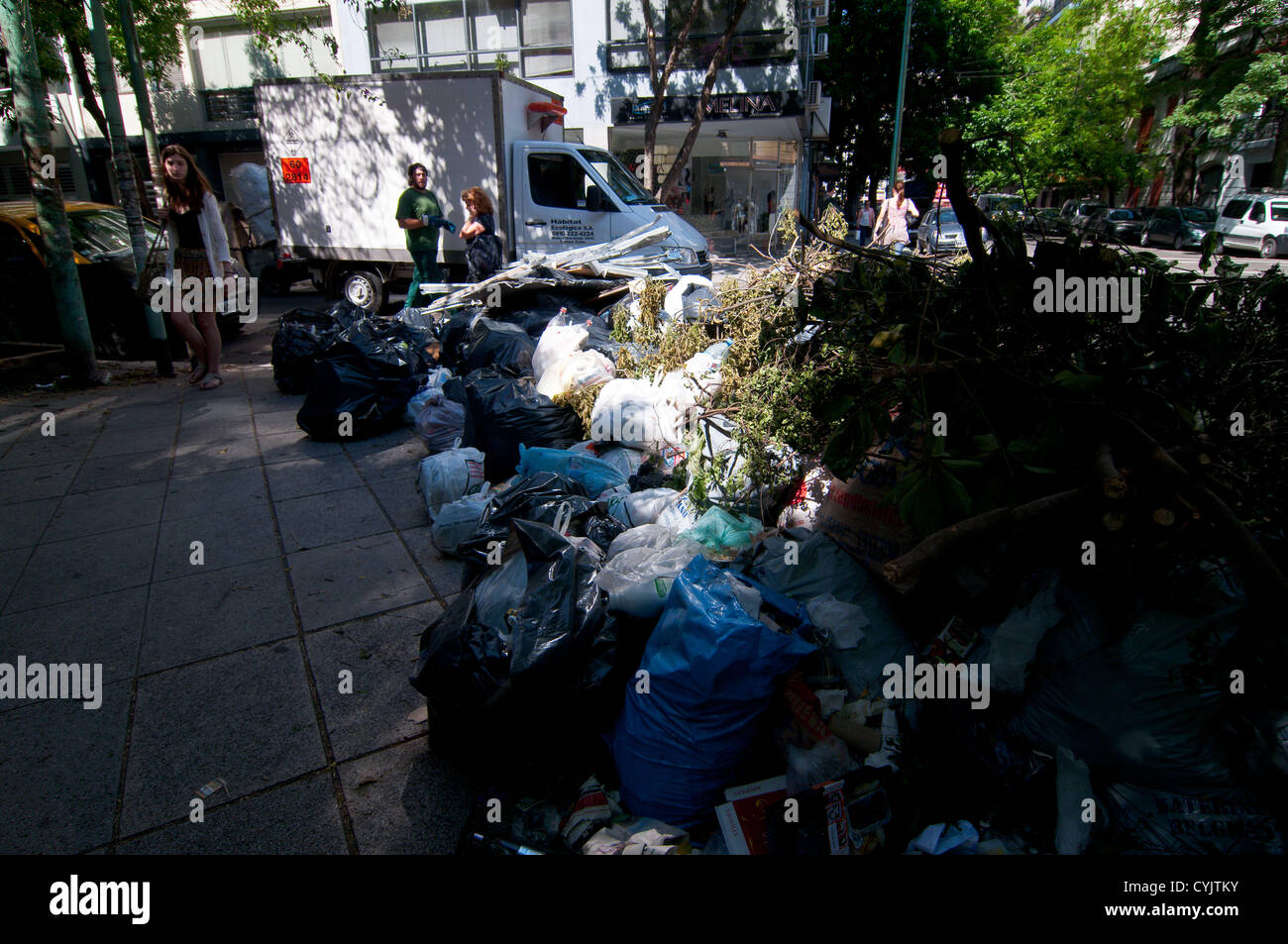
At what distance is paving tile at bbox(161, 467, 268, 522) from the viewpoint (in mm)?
4223

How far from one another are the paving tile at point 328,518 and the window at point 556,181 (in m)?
5.80

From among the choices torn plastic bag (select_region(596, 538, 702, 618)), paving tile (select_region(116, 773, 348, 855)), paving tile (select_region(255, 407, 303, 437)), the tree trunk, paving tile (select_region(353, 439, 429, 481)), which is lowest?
paving tile (select_region(116, 773, 348, 855))

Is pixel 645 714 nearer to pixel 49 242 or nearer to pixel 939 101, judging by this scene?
pixel 49 242

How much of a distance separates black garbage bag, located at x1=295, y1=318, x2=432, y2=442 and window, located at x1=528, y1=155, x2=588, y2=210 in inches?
164

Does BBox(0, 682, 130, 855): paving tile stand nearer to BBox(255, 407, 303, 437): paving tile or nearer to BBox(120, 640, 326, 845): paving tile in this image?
BBox(120, 640, 326, 845): paving tile

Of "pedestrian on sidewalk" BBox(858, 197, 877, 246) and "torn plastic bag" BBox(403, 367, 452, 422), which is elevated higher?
"pedestrian on sidewalk" BBox(858, 197, 877, 246)

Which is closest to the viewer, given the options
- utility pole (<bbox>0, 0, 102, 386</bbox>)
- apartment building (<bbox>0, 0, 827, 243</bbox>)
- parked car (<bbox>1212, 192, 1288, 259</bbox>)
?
utility pole (<bbox>0, 0, 102, 386</bbox>)

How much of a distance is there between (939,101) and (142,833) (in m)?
29.6

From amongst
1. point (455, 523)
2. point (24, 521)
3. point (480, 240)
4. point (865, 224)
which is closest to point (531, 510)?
point (455, 523)

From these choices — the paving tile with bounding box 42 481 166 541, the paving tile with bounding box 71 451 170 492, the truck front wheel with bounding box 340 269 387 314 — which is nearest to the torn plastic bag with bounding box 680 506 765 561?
the paving tile with bounding box 42 481 166 541

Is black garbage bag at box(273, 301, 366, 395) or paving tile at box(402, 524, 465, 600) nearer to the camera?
paving tile at box(402, 524, 465, 600)

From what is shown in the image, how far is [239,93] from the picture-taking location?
Answer: 20.8m

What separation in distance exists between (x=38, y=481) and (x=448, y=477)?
2.87 meters

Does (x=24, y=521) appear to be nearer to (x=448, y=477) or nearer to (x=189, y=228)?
(x=448, y=477)
